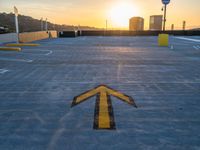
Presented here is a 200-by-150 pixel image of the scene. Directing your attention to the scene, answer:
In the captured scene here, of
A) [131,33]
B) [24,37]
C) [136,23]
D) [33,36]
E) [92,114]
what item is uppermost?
[136,23]

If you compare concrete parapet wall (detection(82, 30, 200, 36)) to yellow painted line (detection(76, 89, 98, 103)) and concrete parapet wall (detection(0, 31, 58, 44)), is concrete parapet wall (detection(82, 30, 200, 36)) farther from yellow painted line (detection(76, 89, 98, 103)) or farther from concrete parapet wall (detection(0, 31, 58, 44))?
yellow painted line (detection(76, 89, 98, 103))

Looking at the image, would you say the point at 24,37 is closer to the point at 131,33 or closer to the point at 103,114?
the point at 103,114

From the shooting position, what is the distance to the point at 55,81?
24.5ft

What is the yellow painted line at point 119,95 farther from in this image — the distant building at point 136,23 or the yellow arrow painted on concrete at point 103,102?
the distant building at point 136,23

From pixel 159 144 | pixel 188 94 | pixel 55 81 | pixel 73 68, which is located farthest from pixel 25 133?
pixel 73 68

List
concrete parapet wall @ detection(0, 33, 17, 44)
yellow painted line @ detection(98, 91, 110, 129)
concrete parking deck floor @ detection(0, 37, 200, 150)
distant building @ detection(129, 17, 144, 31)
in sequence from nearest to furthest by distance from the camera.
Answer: concrete parking deck floor @ detection(0, 37, 200, 150), yellow painted line @ detection(98, 91, 110, 129), concrete parapet wall @ detection(0, 33, 17, 44), distant building @ detection(129, 17, 144, 31)

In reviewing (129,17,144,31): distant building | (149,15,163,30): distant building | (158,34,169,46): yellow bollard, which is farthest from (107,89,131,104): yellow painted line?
(129,17,144,31): distant building

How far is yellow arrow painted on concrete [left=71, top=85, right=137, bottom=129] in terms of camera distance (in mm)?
4164

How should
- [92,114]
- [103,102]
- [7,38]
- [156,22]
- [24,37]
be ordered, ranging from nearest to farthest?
[92,114] < [103,102] < [7,38] < [24,37] < [156,22]

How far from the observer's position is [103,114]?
4.60 meters

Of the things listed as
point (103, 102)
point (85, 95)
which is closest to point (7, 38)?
point (85, 95)

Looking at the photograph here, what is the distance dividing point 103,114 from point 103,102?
0.74 m

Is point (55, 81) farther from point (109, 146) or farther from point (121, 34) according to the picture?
point (121, 34)

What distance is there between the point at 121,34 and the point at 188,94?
134ft
